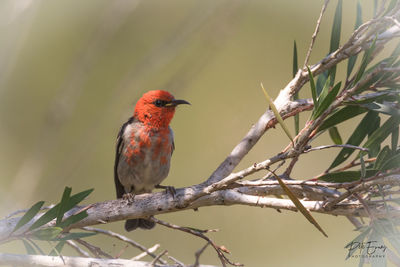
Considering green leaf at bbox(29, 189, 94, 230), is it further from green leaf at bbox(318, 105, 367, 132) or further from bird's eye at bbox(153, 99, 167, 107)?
bird's eye at bbox(153, 99, 167, 107)

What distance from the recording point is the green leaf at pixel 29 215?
2.18 metres

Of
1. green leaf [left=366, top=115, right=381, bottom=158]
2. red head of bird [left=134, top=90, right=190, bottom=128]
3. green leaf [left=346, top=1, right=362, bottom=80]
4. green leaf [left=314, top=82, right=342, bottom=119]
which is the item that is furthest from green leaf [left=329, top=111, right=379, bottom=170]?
red head of bird [left=134, top=90, right=190, bottom=128]

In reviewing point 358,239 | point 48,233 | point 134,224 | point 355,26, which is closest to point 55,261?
point 48,233

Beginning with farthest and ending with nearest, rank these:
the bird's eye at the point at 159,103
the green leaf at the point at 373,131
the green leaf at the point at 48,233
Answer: the bird's eye at the point at 159,103 < the green leaf at the point at 373,131 < the green leaf at the point at 48,233

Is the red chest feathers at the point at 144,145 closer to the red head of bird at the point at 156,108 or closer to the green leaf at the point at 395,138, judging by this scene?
the red head of bird at the point at 156,108

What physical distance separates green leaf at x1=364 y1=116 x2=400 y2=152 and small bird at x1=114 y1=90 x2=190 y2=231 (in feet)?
6.24

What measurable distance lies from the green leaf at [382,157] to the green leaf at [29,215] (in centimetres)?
173

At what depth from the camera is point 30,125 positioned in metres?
6.00

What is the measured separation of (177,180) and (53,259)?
341cm

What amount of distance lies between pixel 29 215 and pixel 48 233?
15 cm

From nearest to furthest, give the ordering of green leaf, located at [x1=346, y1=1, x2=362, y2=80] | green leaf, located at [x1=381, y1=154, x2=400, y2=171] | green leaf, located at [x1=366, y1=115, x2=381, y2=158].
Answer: green leaf, located at [x1=381, y1=154, x2=400, y2=171]
green leaf, located at [x1=366, y1=115, x2=381, y2=158]
green leaf, located at [x1=346, y1=1, x2=362, y2=80]

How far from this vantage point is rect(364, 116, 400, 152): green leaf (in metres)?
2.25

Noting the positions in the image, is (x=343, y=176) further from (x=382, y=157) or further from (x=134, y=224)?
(x=134, y=224)

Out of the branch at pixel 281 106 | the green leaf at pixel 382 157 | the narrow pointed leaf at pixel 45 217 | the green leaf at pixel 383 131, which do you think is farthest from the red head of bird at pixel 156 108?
the green leaf at pixel 382 157
